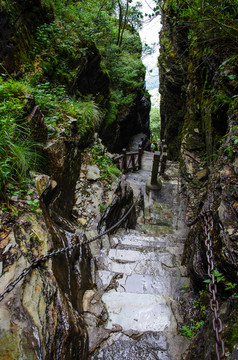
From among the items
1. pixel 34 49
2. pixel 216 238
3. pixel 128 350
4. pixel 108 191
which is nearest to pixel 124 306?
pixel 128 350

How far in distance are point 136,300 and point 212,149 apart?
11.5 feet

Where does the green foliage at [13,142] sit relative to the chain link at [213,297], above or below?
above

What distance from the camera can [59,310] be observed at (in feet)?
5.32

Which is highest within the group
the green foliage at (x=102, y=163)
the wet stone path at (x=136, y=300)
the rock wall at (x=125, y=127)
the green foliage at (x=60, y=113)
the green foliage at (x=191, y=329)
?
the rock wall at (x=125, y=127)

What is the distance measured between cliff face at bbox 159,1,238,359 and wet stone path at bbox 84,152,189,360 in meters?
0.36

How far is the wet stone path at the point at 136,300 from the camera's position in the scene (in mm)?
1889

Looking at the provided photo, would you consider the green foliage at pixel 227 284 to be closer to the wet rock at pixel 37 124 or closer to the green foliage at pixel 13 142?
the green foliage at pixel 13 142

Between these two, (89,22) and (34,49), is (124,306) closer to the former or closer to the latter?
(34,49)

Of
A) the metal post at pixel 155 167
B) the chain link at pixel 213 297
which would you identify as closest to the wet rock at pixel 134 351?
the chain link at pixel 213 297

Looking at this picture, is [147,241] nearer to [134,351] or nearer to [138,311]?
[138,311]

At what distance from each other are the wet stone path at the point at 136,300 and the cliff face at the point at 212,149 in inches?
14.2

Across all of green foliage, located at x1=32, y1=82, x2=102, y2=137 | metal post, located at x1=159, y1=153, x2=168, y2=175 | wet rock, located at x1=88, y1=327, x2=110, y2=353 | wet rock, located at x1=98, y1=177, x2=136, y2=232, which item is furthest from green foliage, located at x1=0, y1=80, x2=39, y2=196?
metal post, located at x1=159, y1=153, x2=168, y2=175

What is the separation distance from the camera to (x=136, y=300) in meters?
2.33

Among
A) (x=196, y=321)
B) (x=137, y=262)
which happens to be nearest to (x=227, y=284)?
(x=196, y=321)
